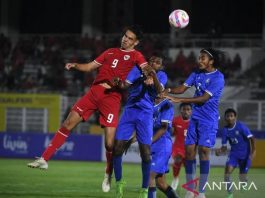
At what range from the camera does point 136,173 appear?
789 inches

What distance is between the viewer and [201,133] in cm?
1195

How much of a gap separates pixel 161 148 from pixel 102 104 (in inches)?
56.6

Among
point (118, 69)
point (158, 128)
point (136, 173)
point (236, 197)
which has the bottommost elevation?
point (136, 173)

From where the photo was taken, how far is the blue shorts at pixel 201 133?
39.2 ft

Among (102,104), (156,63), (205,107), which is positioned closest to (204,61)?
(205,107)

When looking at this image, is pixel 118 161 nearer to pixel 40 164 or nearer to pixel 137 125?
pixel 137 125

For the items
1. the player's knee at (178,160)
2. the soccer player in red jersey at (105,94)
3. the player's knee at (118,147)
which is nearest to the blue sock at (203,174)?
the player's knee at (118,147)

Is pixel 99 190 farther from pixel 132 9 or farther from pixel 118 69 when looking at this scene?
pixel 132 9

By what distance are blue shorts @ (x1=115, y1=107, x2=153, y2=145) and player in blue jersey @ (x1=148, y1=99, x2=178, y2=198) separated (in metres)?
0.40

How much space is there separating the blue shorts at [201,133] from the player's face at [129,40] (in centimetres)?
151

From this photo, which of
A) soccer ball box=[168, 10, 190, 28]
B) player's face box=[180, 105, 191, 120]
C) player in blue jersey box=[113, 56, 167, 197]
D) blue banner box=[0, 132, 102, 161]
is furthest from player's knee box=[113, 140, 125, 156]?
blue banner box=[0, 132, 102, 161]

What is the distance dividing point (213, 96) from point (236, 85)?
1749cm

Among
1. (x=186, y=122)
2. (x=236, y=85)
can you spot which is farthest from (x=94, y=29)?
(x=186, y=122)

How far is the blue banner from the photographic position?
87.1 ft
